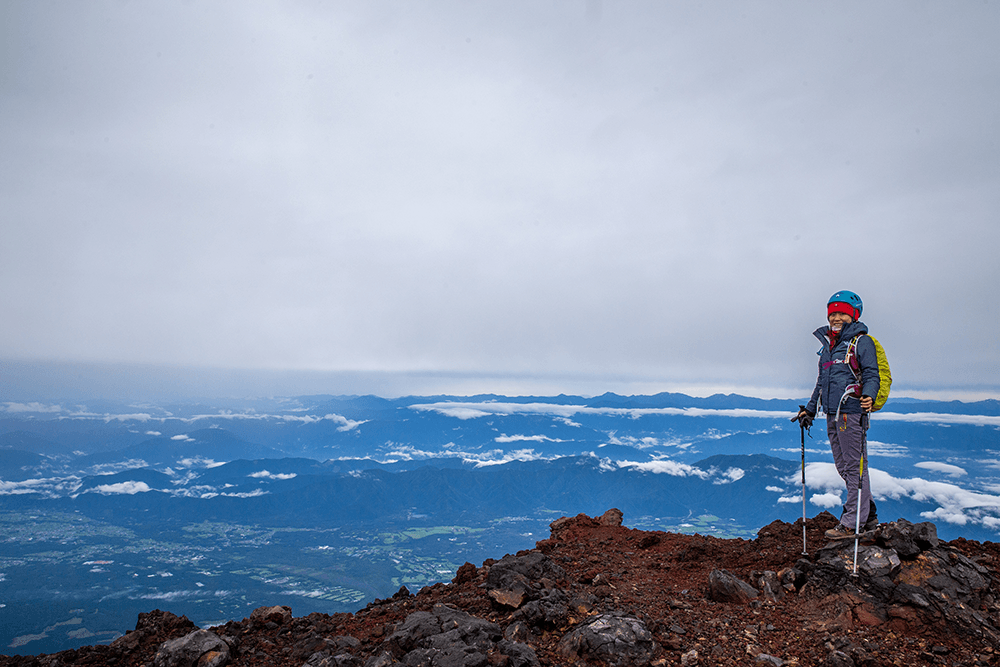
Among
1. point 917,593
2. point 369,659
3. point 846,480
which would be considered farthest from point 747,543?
point 369,659

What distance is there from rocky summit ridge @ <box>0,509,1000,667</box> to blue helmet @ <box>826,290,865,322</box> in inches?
166

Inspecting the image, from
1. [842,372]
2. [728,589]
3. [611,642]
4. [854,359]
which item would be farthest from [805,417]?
[611,642]

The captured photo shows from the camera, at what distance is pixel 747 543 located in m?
12.1

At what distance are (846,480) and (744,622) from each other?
3.88 metres

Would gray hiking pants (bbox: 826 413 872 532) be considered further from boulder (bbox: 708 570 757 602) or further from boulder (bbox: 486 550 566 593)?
boulder (bbox: 486 550 566 593)

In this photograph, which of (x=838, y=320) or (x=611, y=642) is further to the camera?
(x=838, y=320)

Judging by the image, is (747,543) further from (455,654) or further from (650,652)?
(455,654)

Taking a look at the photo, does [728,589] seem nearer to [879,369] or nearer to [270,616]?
[879,369]

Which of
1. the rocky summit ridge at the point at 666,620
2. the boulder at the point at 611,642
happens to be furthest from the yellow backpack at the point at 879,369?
the boulder at the point at 611,642

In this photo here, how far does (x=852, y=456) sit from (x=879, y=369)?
1.81 meters

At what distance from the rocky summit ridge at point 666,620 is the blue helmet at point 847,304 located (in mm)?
4227

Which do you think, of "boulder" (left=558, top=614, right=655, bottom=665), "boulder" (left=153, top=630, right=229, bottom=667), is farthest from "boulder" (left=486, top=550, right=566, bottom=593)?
"boulder" (left=153, top=630, right=229, bottom=667)

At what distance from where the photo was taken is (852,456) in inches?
368

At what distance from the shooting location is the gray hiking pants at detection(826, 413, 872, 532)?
927 cm
